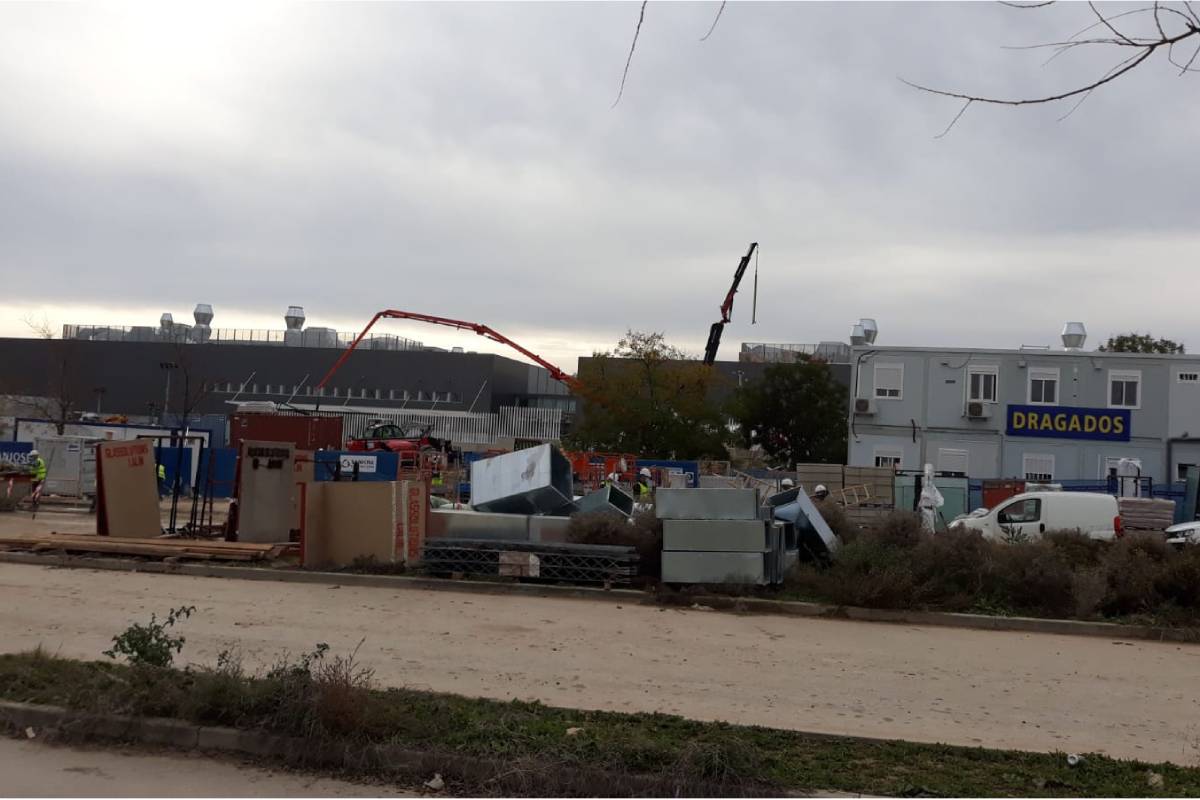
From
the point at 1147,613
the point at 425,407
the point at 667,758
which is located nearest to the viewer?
the point at 667,758

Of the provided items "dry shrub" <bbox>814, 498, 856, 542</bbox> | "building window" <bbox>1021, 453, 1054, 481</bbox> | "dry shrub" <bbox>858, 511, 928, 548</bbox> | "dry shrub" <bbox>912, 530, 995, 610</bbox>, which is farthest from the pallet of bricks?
"dry shrub" <bbox>912, 530, 995, 610</bbox>

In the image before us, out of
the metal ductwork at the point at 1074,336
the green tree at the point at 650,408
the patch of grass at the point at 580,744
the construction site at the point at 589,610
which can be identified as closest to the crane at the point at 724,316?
the green tree at the point at 650,408

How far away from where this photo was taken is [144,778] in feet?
21.3

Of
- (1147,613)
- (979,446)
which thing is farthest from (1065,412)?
(1147,613)

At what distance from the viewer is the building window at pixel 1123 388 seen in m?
41.2

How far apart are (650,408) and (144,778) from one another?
5162 cm

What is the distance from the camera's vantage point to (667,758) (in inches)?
259

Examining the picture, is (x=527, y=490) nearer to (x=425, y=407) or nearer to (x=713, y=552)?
(x=713, y=552)

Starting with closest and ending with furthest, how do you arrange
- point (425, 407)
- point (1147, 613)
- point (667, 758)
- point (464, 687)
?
point (667, 758), point (464, 687), point (1147, 613), point (425, 407)

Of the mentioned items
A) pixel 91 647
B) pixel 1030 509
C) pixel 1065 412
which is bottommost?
pixel 91 647

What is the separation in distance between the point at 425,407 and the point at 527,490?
195ft

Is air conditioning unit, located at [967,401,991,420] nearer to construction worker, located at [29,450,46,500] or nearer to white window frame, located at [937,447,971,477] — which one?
white window frame, located at [937,447,971,477]

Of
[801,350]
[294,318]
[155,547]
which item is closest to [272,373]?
[294,318]

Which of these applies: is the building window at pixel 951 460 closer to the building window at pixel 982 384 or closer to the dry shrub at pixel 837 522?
the building window at pixel 982 384
